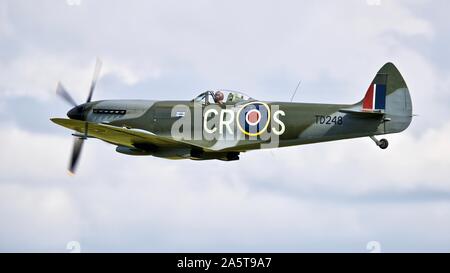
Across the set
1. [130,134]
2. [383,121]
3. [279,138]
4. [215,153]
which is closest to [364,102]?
[383,121]

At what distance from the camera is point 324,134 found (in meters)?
21.7

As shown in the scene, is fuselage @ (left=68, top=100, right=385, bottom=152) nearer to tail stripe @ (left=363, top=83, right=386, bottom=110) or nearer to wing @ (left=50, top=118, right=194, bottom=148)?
tail stripe @ (left=363, top=83, right=386, bottom=110)

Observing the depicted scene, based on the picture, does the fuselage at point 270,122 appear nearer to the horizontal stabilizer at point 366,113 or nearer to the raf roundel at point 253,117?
the horizontal stabilizer at point 366,113

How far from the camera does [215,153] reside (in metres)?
22.9

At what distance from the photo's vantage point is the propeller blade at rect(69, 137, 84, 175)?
75.6 ft

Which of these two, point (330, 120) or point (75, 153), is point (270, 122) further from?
point (75, 153)

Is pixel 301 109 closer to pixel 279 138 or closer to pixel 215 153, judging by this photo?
pixel 279 138

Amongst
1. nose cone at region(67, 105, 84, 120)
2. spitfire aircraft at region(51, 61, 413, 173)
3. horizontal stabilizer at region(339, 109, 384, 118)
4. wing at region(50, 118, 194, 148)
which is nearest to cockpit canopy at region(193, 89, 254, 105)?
spitfire aircraft at region(51, 61, 413, 173)

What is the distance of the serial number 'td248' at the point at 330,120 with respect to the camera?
21522 millimetres

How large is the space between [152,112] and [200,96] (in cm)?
136

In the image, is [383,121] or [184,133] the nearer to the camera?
[383,121]

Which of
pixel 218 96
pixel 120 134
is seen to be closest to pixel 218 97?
pixel 218 96

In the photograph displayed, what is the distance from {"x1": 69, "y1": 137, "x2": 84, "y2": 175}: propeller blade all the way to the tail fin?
20.6 feet

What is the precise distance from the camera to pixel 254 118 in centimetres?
2222
